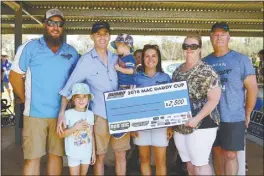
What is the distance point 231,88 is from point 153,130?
82 centimetres

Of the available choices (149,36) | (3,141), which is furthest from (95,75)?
(149,36)

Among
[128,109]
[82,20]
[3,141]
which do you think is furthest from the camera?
[82,20]

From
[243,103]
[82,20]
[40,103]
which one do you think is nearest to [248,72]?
[243,103]

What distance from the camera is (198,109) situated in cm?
314

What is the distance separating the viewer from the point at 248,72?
3348 mm

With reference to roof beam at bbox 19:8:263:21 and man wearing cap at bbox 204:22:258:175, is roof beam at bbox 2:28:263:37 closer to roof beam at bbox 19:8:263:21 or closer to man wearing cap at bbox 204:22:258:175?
roof beam at bbox 19:8:263:21

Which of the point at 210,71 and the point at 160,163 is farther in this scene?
the point at 160,163

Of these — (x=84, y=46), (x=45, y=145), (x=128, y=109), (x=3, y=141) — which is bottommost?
(x=3, y=141)

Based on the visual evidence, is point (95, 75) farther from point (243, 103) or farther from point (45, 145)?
point (243, 103)

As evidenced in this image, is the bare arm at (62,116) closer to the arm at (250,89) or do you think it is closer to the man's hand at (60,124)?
the man's hand at (60,124)

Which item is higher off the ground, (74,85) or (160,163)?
(74,85)

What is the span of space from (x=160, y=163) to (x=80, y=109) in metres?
0.92

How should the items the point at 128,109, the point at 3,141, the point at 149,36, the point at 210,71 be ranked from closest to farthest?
the point at 210,71 → the point at 128,109 → the point at 3,141 → the point at 149,36

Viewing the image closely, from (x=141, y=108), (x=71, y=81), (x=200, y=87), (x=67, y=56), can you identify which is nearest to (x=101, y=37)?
(x=67, y=56)
